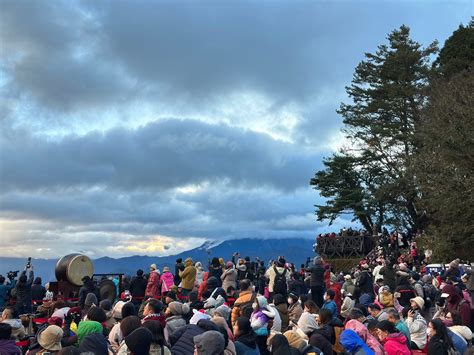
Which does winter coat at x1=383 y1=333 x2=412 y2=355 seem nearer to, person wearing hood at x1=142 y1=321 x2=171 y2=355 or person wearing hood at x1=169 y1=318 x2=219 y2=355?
person wearing hood at x1=169 y1=318 x2=219 y2=355

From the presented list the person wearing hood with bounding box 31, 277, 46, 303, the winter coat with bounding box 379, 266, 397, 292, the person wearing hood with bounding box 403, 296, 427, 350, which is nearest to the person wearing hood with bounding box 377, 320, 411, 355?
the person wearing hood with bounding box 403, 296, 427, 350

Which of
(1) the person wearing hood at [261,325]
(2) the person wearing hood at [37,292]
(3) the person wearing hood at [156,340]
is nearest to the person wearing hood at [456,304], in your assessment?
(1) the person wearing hood at [261,325]

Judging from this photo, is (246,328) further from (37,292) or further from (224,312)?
(37,292)

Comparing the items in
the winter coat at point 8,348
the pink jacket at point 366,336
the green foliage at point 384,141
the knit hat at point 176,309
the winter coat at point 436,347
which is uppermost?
the green foliage at point 384,141

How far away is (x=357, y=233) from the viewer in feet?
129

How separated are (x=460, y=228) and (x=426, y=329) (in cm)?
2165

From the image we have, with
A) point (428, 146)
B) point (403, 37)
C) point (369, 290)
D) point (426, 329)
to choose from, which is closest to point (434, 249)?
point (428, 146)

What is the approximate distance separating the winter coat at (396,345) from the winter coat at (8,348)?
5088mm

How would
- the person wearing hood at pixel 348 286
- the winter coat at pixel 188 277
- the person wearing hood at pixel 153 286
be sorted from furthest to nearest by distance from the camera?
the winter coat at pixel 188 277 → the person wearing hood at pixel 153 286 → the person wearing hood at pixel 348 286

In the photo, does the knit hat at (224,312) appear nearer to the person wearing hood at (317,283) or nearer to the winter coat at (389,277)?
the person wearing hood at (317,283)

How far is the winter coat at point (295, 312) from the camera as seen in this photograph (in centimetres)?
1023

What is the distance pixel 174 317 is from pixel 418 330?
4.04 meters

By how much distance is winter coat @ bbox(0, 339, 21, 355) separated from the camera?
7123mm

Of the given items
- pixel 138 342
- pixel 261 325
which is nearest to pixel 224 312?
pixel 261 325
